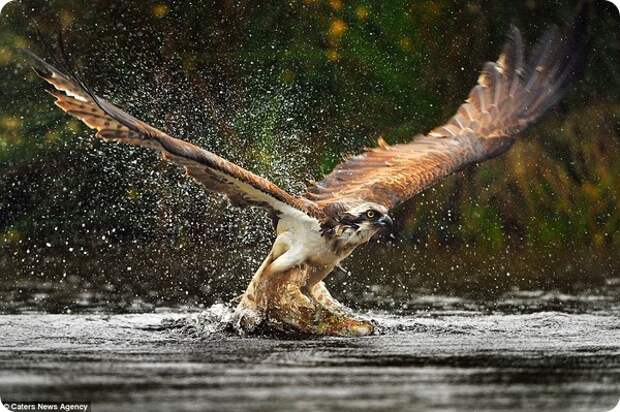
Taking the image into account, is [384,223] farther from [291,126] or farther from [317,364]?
[291,126]

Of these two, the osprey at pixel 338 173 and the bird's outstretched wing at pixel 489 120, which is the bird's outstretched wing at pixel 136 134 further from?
the bird's outstretched wing at pixel 489 120

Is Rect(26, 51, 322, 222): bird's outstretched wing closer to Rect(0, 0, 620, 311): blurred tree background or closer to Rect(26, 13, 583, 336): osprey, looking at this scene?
Rect(26, 13, 583, 336): osprey

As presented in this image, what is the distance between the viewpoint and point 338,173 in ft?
24.8

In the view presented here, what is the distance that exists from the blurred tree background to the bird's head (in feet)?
11.0

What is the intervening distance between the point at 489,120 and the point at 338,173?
1098 millimetres

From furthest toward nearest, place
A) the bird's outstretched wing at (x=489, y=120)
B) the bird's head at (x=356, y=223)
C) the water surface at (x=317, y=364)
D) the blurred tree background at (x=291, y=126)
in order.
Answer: the blurred tree background at (x=291, y=126) → the bird's outstretched wing at (x=489, y=120) → the bird's head at (x=356, y=223) → the water surface at (x=317, y=364)

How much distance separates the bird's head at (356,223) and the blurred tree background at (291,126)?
3363mm

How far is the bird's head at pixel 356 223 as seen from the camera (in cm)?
662

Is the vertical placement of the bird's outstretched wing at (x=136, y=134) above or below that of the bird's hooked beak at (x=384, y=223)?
above

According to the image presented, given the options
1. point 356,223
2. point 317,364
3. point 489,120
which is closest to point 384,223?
point 356,223

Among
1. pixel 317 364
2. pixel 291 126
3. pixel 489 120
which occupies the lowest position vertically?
pixel 317 364

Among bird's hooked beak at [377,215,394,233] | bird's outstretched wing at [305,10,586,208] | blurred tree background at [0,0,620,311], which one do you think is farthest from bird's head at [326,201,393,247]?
blurred tree background at [0,0,620,311]

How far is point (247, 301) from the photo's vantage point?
667 cm

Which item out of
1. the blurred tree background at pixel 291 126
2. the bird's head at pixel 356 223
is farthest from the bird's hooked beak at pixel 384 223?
the blurred tree background at pixel 291 126
